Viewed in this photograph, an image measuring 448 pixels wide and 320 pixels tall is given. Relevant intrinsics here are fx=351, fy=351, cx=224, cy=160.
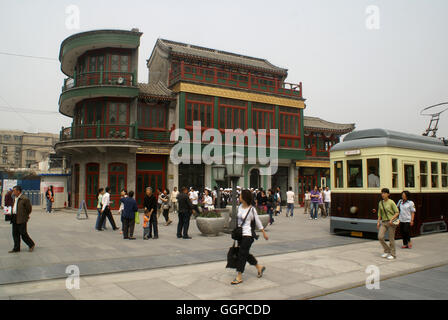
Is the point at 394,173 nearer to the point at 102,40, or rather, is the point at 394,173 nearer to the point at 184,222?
the point at 184,222

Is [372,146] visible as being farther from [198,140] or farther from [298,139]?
[298,139]

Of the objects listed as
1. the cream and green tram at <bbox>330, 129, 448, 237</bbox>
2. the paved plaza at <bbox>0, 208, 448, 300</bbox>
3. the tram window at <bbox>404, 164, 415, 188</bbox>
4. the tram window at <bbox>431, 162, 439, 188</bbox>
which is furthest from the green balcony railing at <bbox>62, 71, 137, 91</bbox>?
the tram window at <bbox>431, 162, 439, 188</bbox>

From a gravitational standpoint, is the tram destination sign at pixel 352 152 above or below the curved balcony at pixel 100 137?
below

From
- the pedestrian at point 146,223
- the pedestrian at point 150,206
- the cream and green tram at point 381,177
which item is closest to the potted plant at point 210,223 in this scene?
Result: the pedestrian at point 150,206

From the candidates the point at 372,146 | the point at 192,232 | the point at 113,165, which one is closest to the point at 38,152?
the point at 113,165

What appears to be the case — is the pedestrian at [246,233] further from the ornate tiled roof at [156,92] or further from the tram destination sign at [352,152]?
the ornate tiled roof at [156,92]

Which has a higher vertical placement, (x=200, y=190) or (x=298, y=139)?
(x=298, y=139)

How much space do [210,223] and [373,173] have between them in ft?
19.0

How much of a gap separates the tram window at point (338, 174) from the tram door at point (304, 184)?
59.4 ft

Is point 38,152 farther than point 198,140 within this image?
Yes

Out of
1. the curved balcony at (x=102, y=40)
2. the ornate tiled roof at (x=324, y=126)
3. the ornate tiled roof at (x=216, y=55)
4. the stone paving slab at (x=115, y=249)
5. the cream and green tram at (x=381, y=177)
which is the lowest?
the stone paving slab at (x=115, y=249)

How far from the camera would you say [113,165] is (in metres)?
22.7

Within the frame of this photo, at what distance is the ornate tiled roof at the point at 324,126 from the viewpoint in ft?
105
